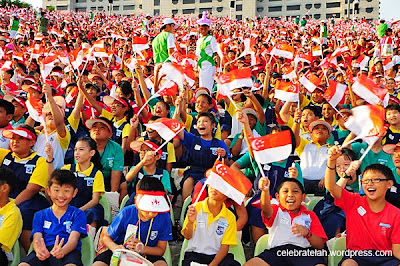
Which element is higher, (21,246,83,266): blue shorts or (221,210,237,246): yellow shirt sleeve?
(221,210,237,246): yellow shirt sleeve

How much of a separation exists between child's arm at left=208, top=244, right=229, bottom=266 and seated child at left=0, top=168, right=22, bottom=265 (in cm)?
164

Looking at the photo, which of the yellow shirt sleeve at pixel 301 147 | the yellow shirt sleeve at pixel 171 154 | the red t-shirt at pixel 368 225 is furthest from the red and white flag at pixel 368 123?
the yellow shirt sleeve at pixel 171 154

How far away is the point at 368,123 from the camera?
3592 mm

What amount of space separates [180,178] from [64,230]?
70.9 inches

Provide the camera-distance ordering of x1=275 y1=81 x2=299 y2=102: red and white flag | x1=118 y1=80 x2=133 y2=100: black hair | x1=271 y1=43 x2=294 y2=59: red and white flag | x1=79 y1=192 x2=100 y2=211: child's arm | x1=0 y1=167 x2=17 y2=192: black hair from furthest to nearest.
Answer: x1=271 y1=43 x2=294 y2=59: red and white flag → x1=118 y1=80 x2=133 y2=100: black hair → x1=275 y1=81 x2=299 y2=102: red and white flag → x1=79 y1=192 x2=100 y2=211: child's arm → x1=0 y1=167 x2=17 y2=192: black hair

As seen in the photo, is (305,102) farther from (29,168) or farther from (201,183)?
(29,168)

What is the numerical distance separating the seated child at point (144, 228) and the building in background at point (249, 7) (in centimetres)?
6827

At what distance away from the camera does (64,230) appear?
3.61 meters

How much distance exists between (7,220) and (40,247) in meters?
0.41

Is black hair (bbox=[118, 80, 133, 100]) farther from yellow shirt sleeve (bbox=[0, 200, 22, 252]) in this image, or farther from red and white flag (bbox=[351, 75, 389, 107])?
red and white flag (bbox=[351, 75, 389, 107])

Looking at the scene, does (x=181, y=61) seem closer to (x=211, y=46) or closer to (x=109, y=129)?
(x=211, y=46)

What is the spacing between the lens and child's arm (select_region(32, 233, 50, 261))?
344 cm

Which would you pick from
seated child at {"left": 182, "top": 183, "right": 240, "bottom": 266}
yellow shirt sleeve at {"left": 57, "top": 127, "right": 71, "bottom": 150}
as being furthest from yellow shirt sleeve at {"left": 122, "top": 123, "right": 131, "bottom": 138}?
seated child at {"left": 182, "top": 183, "right": 240, "bottom": 266}

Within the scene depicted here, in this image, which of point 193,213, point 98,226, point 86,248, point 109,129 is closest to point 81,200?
point 98,226
